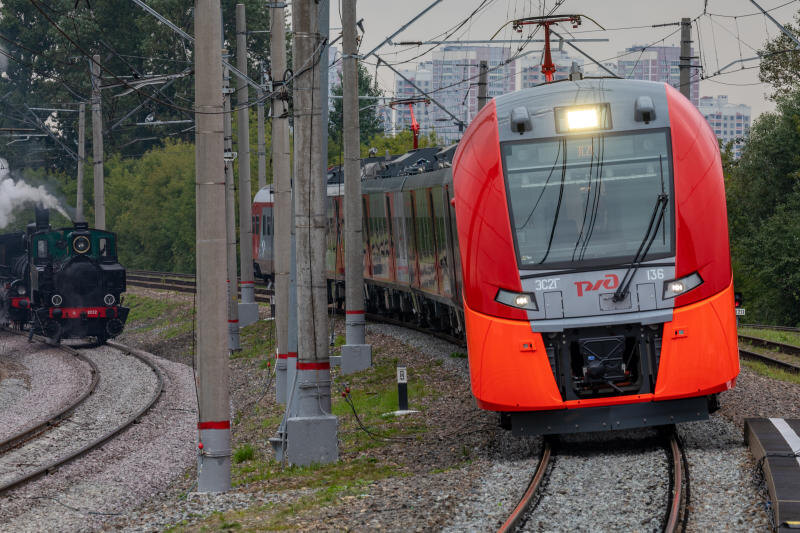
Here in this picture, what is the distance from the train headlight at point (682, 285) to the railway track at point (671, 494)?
1479 millimetres

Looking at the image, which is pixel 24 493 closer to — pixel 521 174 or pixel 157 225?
pixel 521 174

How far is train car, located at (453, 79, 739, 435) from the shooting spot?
37.0 feet

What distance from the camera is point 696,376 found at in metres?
11.2

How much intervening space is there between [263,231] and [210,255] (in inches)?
1123

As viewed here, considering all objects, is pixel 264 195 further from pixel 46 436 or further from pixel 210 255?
pixel 210 255

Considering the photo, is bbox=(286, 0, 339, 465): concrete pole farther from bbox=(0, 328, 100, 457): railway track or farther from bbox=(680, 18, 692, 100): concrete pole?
bbox=(680, 18, 692, 100): concrete pole

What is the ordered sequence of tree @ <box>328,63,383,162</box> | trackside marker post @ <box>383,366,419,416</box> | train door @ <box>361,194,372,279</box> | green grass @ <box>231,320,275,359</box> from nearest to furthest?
A: trackside marker post @ <box>383,366,419,416</box>
train door @ <box>361,194,372,279</box>
green grass @ <box>231,320,275,359</box>
tree @ <box>328,63,383,162</box>

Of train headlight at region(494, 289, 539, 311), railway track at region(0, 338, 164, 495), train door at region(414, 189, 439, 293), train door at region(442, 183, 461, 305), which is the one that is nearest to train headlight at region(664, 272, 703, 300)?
train headlight at region(494, 289, 539, 311)

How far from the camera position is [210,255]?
40.6 feet

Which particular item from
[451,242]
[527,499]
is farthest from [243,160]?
[527,499]

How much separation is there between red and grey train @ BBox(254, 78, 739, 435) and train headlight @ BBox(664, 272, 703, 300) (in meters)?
0.01

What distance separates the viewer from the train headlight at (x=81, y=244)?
1307 inches

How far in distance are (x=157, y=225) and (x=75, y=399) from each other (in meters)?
39.3

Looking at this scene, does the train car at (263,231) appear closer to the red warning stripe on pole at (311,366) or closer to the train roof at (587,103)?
the red warning stripe on pole at (311,366)
